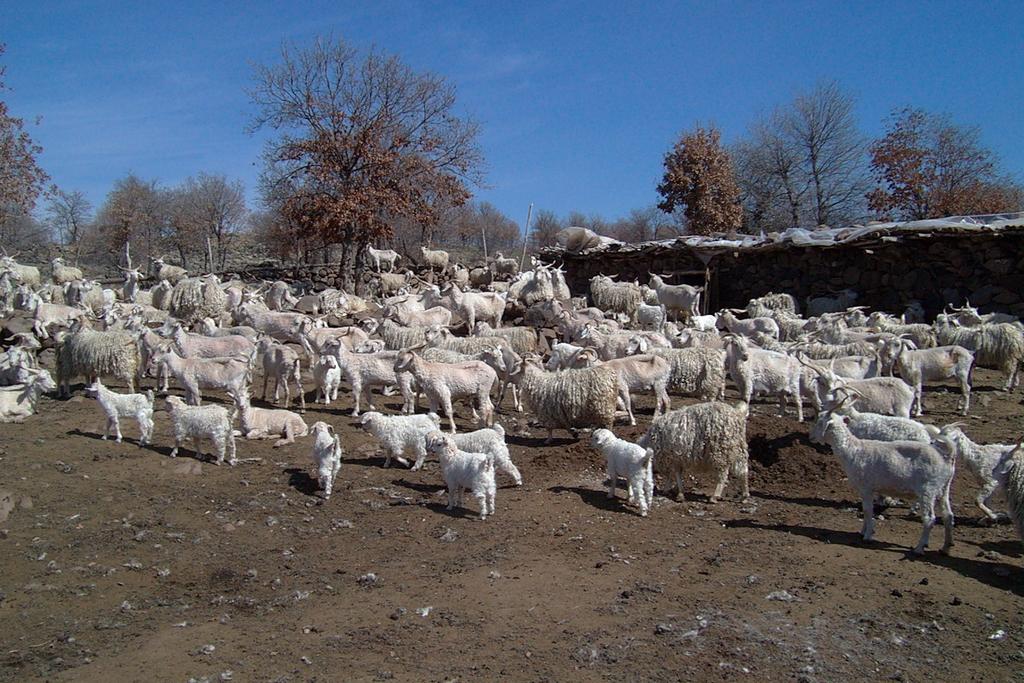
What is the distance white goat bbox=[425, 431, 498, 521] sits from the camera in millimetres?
7480

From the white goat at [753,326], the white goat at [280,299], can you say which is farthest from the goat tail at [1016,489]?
the white goat at [280,299]

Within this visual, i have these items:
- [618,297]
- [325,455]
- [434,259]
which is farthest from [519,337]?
[434,259]

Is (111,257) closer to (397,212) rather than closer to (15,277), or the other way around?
(15,277)

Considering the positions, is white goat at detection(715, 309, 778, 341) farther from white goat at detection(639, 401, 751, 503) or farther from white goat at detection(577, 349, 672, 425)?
white goat at detection(639, 401, 751, 503)

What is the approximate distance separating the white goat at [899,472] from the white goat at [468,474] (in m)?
3.14

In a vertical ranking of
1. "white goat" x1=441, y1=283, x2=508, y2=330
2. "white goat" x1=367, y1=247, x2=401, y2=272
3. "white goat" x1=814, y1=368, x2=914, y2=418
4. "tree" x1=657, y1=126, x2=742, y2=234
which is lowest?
"white goat" x1=814, y1=368, x2=914, y2=418

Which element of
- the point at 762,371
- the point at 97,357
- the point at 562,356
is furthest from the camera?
the point at 562,356

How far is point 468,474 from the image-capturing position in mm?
7543

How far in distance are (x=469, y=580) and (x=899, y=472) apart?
373cm

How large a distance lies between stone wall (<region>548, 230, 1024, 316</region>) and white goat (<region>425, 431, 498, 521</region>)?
15454 millimetres

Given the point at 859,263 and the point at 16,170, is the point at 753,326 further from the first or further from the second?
the point at 16,170

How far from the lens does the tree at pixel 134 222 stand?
4025cm

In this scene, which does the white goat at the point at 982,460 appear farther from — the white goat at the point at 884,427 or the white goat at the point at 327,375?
the white goat at the point at 327,375

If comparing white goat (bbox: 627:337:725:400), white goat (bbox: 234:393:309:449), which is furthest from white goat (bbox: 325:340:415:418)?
white goat (bbox: 627:337:725:400)
